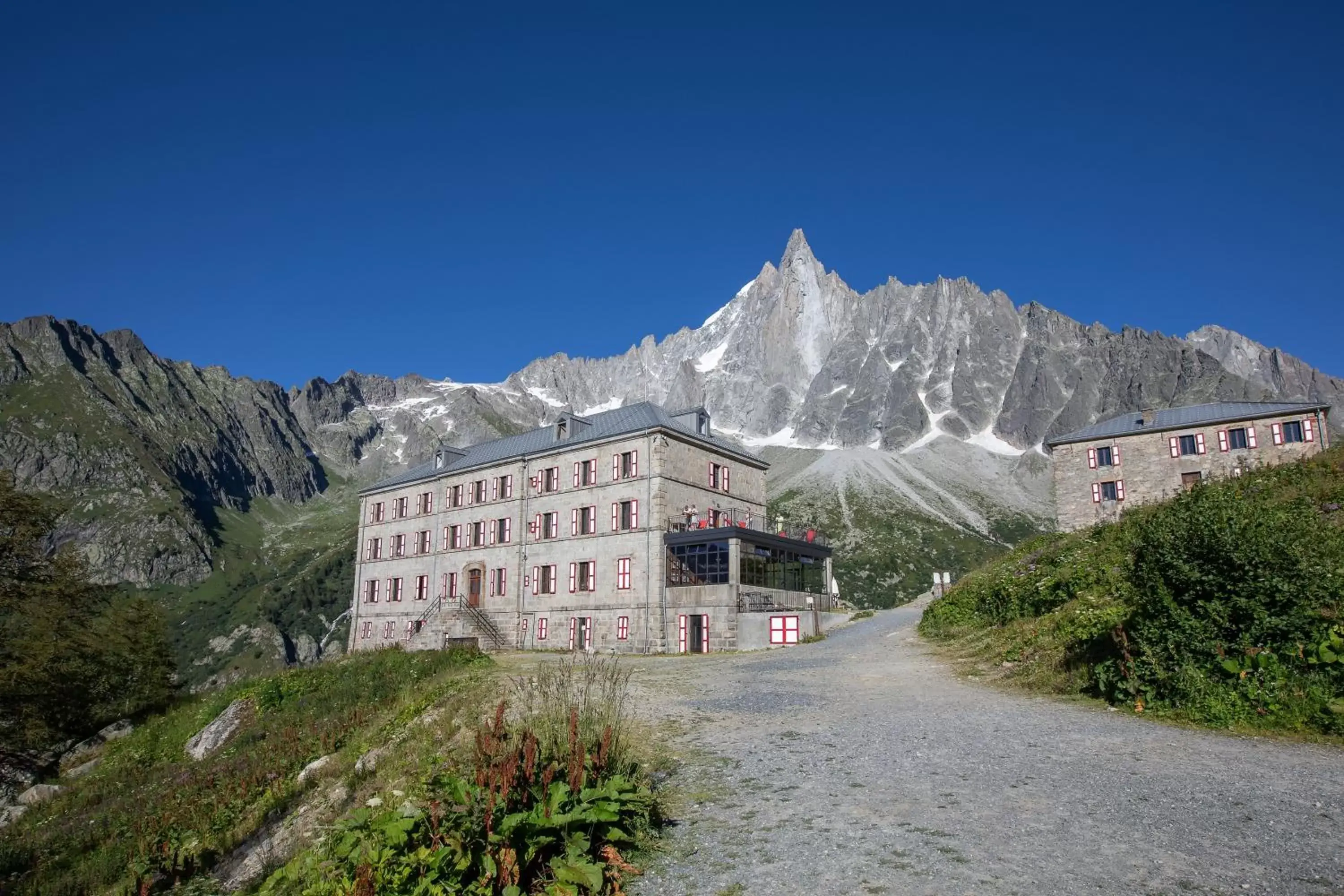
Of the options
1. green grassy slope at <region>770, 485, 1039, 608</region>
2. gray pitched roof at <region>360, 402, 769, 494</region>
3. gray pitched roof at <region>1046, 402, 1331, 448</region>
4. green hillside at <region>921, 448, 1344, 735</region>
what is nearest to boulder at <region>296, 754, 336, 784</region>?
green hillside at <region>921, 448, 1344, 735</region>

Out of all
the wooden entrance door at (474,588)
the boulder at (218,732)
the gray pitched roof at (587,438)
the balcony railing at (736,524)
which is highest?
the gray pitched roof at (587,438)

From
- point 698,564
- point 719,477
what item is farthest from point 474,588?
point 698,564

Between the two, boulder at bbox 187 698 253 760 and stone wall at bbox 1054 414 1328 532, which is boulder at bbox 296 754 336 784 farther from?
stone wall at bbox 1054 414 1328 532

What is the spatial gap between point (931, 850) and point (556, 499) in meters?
38.2

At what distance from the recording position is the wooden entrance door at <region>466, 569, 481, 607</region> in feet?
155

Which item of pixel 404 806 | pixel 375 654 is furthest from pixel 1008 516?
pixel 404 806

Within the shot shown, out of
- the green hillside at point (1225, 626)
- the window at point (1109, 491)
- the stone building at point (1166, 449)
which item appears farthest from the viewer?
the window at point (1109, 491)

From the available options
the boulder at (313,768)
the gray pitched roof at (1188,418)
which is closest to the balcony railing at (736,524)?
the gray pitched roof at (1188,418)

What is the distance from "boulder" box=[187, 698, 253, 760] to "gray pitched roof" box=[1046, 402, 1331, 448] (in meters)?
44.6

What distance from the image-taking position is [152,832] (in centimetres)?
1458

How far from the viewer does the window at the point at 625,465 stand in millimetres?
40625

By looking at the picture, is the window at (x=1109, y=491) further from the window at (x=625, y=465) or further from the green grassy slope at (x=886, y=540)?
the green grassy slope at (x=886, y=540)

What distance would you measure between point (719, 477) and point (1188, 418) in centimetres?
2830

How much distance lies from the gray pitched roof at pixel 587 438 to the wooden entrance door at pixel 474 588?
673 cm
